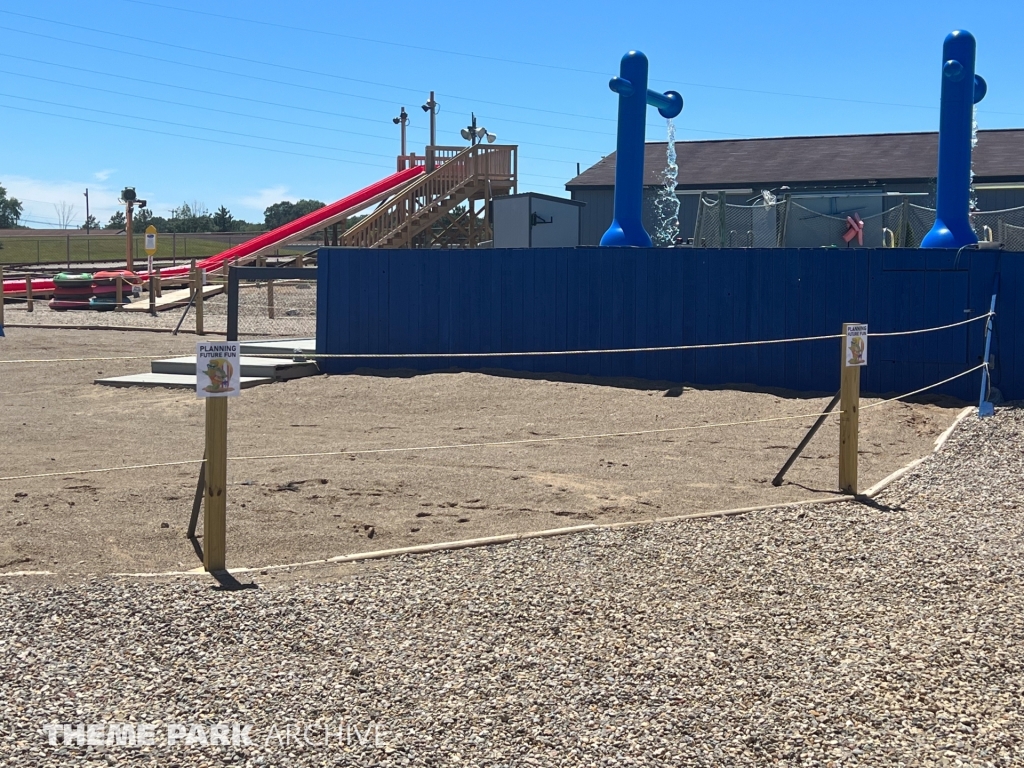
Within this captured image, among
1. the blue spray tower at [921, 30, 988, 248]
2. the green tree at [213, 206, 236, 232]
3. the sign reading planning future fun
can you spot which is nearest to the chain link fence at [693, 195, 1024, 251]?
the blue spray tower at [921, 30, 988, 248]

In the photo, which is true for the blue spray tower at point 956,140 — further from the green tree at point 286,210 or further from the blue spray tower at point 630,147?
the green tree at point 286,210

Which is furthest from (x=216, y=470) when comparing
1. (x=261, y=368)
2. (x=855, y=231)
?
(x=855, y=231)

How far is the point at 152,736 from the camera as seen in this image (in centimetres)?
450

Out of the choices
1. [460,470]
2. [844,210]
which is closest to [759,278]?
[844,210]

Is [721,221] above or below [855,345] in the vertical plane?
above

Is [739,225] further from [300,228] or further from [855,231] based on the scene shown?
[300,228]

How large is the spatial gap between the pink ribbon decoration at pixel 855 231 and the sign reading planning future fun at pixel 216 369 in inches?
588

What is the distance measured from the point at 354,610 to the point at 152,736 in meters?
1.69

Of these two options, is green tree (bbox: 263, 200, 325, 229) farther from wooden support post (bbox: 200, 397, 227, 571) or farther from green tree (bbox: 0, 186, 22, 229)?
wooden support post (bbox: 200, 397, 227, 571)

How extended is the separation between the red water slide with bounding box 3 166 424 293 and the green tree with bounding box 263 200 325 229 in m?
58.8

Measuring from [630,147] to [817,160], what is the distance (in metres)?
14.9

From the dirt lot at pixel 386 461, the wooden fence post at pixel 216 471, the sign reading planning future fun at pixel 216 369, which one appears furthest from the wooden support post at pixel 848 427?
the wooden fence post at pixel 216 471

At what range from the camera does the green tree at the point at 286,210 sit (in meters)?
101

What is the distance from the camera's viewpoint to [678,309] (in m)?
16.7
